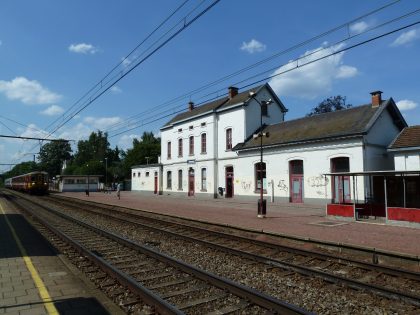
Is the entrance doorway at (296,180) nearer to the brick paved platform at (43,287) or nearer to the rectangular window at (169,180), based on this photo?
the brick paved platform at (43,287)

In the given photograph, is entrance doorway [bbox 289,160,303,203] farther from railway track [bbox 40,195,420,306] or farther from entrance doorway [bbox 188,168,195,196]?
railway track [bbox 40,195,420,306]

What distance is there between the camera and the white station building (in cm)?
2469

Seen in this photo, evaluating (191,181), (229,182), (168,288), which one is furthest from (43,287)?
(191,181)

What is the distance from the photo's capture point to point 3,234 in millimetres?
13383

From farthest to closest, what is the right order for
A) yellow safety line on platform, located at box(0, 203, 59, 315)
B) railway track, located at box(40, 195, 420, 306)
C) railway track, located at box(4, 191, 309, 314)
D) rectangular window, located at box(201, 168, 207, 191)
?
rectangular window, located at box(201, 168, 207, 191) < railway track, located at box(40, 195, 420, 306) < railway track, located at box(4, 191, 309, 314) < yellow safety line on platform, located at box(0, 203, 59, 315)

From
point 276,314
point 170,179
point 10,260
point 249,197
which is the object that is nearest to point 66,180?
point 170,179

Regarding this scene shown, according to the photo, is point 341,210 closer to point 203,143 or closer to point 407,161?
point 407,161

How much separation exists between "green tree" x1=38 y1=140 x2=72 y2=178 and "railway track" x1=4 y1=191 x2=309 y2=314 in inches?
4876

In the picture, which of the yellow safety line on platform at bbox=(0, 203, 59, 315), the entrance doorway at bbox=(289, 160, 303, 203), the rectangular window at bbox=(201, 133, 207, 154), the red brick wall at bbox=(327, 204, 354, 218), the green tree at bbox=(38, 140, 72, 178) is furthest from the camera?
the green tree at bbox=(38, 140, 72, 178)

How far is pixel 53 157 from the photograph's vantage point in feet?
423

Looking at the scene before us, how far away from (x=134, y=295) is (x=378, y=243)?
7.60 meters

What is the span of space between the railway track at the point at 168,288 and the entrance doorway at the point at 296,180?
18959 mm

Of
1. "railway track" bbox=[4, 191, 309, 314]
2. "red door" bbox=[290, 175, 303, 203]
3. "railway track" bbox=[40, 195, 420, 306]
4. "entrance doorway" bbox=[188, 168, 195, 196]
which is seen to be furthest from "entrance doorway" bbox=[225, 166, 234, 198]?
"railway track" bbox=[4, 191, 309, 314]

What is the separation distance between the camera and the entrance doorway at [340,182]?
24419mm
